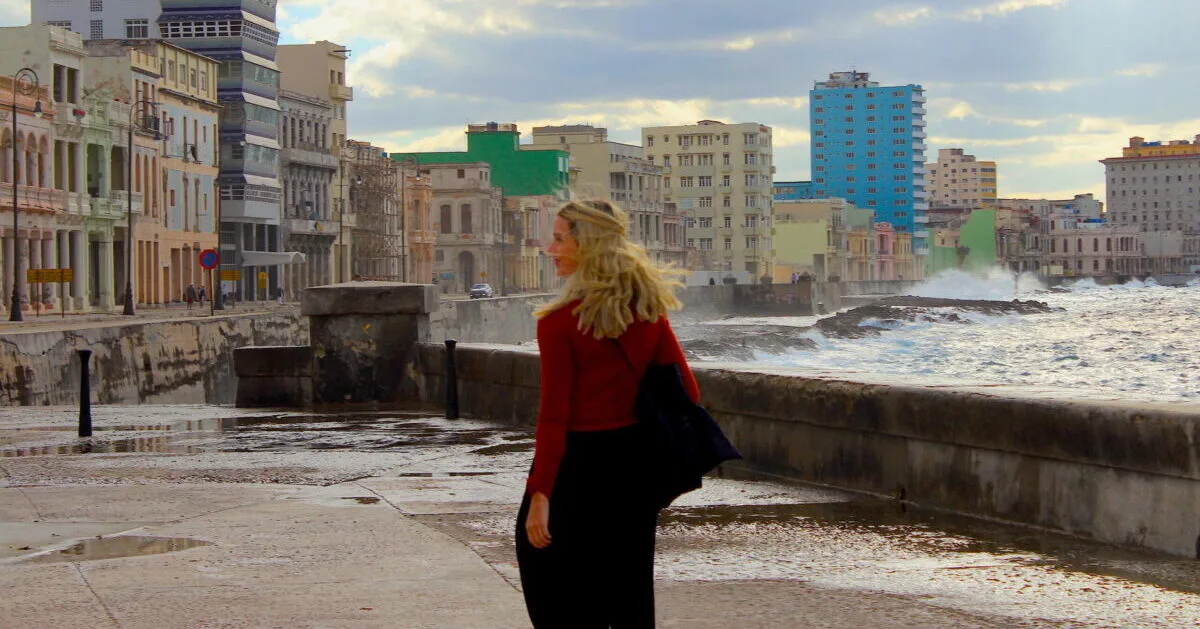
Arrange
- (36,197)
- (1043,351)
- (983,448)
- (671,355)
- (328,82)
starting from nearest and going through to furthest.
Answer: (671,355) → (983,448) → (36,197) → (1043,351) → (328,82)

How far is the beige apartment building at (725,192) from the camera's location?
568 ft

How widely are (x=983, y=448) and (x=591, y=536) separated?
4.42m

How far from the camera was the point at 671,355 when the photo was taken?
4.96 m

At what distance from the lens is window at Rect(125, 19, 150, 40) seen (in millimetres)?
93312

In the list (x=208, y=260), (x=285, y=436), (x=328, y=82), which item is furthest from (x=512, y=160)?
(x=285, y=436)

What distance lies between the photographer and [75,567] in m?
7.52

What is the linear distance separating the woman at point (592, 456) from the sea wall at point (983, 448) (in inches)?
136

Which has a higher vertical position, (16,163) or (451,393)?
(16,163)

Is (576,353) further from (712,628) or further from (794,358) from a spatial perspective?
(794,358)

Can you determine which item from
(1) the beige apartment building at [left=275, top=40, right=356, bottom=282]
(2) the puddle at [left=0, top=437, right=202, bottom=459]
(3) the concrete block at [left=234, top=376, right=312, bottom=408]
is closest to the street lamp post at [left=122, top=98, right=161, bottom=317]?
(1) the beige apartment building at [left=275, top=40, right=356, bottom=282]

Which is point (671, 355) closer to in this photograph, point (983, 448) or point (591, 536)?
point (591, 536)

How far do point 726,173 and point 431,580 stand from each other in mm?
169120

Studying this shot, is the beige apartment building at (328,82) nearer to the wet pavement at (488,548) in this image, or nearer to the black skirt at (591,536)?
the wet pavement at (488,548)

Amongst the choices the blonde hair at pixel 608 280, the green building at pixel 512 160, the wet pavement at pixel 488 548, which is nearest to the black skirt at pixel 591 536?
the blonde hair at pixel 608 280
